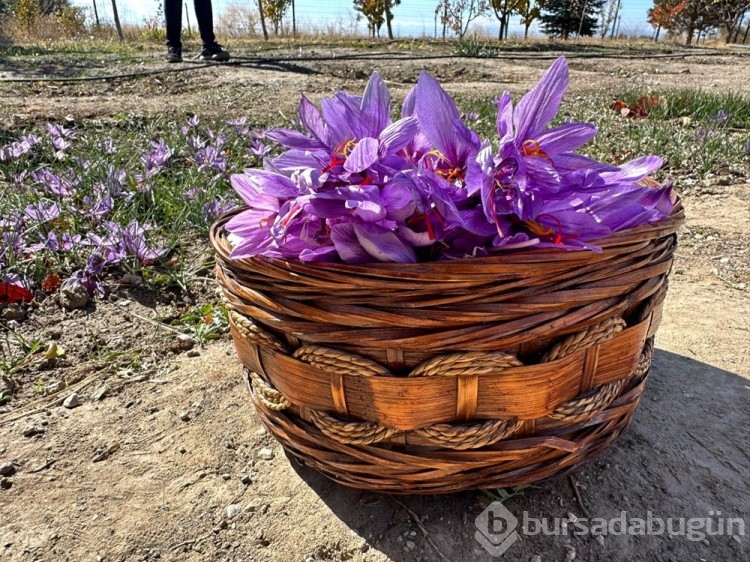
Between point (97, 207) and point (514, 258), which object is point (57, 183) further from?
point (514, 258)

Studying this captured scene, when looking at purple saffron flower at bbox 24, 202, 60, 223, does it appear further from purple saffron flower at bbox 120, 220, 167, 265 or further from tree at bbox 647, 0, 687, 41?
tree at bbox 647, 0, 687, 41

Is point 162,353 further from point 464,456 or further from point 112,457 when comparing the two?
point 464,456

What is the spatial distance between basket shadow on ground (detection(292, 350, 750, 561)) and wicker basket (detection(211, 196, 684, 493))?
94 mm

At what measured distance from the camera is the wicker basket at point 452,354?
0.87 metres

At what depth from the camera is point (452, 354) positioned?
913 millimetres

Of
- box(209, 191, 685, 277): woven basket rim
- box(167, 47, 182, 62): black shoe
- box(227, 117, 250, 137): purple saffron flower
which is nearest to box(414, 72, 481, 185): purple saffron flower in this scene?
box(209, 191, 685, 277): woven basket rim

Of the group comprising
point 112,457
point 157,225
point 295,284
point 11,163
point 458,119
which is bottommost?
point 112,457

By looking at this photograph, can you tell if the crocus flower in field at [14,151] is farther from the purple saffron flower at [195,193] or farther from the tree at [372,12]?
Result: the tree at [372,12]

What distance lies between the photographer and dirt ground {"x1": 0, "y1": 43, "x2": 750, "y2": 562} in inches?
44.3

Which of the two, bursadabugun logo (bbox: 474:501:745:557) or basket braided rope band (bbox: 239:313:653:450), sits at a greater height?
basket braided rope band (bbox: 239:313:653:450)

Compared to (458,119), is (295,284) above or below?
below

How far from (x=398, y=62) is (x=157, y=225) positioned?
6068 mm

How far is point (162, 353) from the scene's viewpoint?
69.5 inches

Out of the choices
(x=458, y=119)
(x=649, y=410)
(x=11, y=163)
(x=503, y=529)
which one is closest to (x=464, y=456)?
(x=503, y=529)
